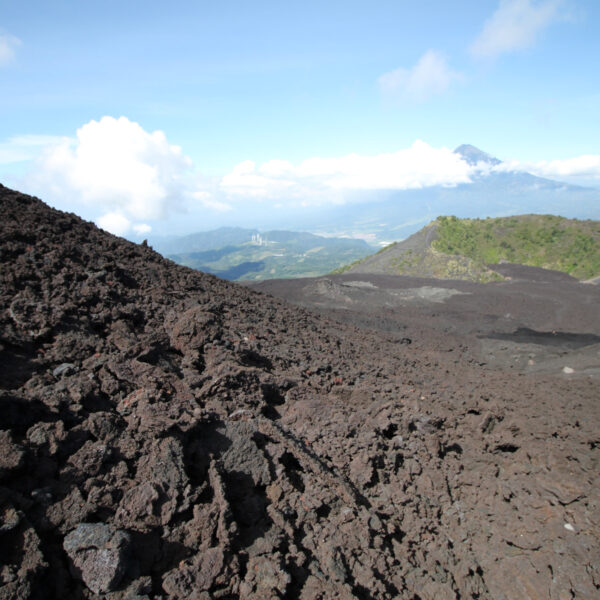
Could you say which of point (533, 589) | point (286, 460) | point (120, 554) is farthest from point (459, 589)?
point (120, 554)

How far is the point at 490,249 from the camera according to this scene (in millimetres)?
47094

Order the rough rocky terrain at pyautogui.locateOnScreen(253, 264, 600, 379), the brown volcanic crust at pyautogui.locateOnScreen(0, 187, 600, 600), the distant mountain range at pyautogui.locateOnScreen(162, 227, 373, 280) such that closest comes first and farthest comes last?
1. the brown volcanic crust at pyautogui.locateOnScreen(0, 187, 600, 600)
2. the rough rocky terrain at pyautogui.locateOnScreen(253, 264, 600, 379)
3. the distant mountain range at pyautogui.locateOnScreen(162, 227, 373, 280)

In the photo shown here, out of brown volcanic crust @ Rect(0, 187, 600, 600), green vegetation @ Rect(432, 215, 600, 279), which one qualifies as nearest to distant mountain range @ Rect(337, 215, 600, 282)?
green vegetation @ Rect(432, 215, 600, 279)

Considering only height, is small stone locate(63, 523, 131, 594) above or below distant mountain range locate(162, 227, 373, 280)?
below

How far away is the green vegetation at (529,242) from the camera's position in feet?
139

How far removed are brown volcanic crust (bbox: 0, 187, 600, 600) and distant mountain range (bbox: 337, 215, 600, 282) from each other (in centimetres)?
3384

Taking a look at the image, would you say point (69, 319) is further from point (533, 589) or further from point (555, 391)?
point (555, 391)

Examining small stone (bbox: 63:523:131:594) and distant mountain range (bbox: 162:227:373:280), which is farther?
distant mountain range (bbox: 162:227:373:280)

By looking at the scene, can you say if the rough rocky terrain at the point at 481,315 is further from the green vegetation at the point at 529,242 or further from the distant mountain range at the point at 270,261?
the distant mountain range at the point at 270,261

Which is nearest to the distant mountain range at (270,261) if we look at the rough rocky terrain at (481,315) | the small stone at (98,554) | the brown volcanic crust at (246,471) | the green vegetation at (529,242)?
the green vegetation at (529,242)

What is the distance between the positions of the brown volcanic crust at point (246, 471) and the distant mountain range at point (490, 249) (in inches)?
1332

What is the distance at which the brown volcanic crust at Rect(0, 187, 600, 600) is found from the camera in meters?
3.19

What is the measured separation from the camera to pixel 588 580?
388 cm

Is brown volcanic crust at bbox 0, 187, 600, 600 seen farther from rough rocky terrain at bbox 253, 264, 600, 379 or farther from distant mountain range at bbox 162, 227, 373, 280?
distant mountain range at bbox 162, 227, 373, 280
